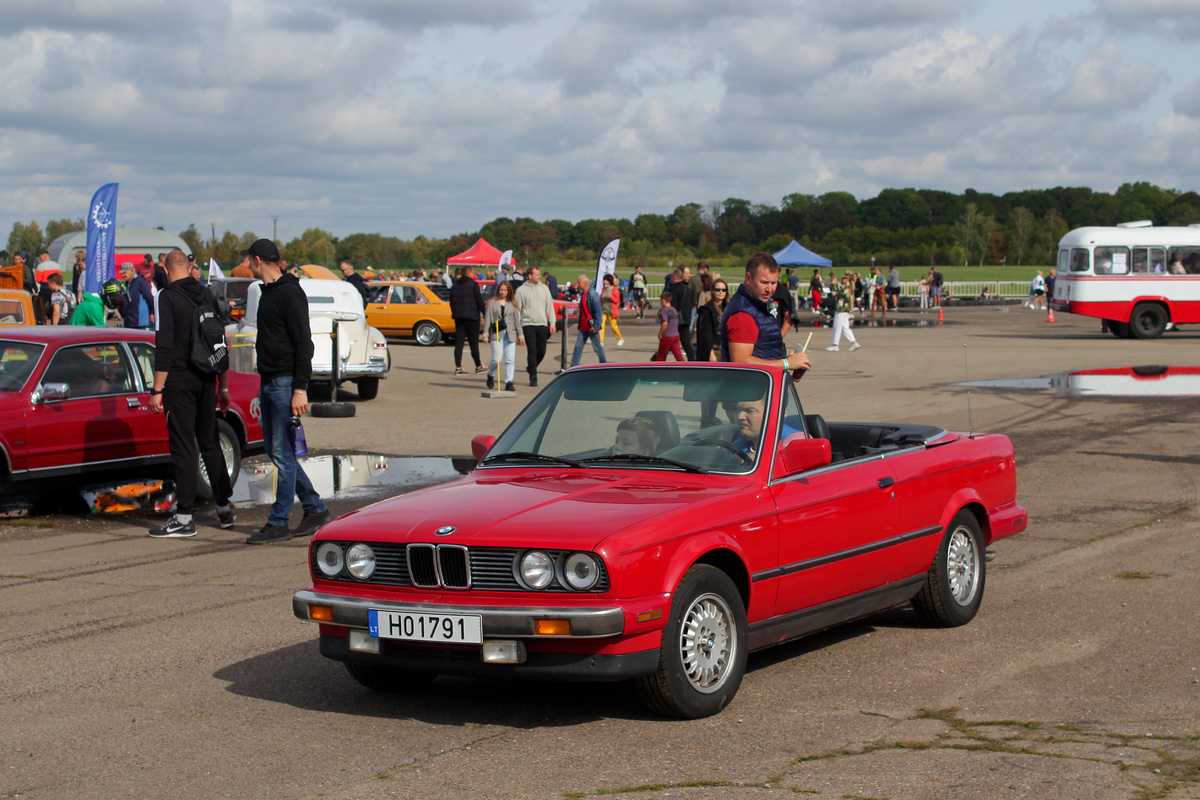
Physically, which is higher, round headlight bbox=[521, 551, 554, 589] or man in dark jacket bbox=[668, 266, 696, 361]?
man in dark jacket bbox=[668, 266, 696, 361]

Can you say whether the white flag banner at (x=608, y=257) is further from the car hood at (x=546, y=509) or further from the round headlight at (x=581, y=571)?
the round headlight at (x=581, y=571)

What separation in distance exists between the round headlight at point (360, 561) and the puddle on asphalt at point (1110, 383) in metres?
14.0

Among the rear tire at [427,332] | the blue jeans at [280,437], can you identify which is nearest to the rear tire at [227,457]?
the blue jeans at [280,437]

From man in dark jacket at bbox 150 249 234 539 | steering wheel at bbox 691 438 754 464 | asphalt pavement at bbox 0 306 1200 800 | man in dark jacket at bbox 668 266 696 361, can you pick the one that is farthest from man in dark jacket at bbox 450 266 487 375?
steering wheel at bbox 691 438 754 464

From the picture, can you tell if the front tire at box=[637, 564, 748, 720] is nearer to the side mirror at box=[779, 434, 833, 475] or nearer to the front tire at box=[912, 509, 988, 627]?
the side mirror at box=[779, 434, 833, 475]

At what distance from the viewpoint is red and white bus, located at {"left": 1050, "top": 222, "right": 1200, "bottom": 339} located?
32031 millimetres

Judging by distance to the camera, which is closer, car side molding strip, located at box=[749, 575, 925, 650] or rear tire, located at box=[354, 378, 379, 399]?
car side molding strip, located at box=[749, 575, 925, 650]

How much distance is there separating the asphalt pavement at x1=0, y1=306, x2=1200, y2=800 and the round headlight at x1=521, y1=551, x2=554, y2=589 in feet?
1.99

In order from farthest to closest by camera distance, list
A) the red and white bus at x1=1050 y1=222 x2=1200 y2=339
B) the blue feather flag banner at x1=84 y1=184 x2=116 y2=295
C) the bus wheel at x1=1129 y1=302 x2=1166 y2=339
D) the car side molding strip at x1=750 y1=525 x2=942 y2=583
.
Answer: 1. the bus wheel at x1=1129 y1=302 x2=1166 y2=339
2. the red and white bus at x1=1050 y1=222 x2=1200 y2=339
3. the blue feather flag banner at x1=84 y1=184 x2=116 y2=295
4. the car side molding strip at x1=750 y1=525 x2=942 y2=583

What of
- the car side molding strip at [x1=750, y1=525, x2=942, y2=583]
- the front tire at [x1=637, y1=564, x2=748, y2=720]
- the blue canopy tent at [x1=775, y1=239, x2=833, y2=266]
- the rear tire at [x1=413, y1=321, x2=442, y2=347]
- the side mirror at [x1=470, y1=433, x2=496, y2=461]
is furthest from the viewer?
the blue canopy tent at [x1=775, y1=239, x2=833, y2=266]

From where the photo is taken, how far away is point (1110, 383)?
65.6ft

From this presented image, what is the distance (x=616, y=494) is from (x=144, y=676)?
7.88 feet

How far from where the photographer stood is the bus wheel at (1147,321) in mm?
32219

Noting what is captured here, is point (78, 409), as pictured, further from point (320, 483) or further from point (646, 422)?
point (646, 422)
